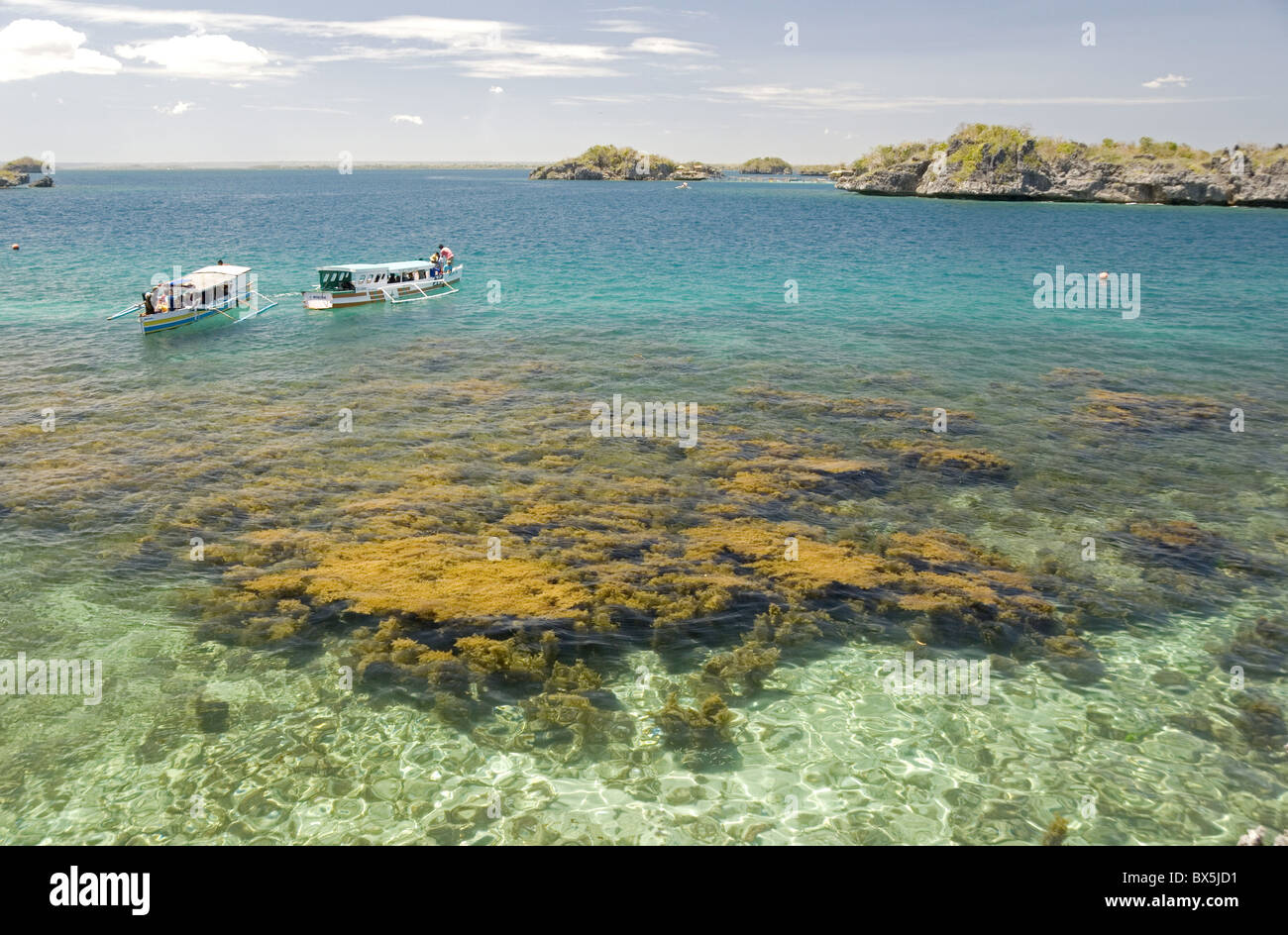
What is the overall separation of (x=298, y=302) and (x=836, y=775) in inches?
2165

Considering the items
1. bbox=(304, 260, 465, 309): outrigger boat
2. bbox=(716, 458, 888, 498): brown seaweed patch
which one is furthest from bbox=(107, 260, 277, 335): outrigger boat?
bbox=(716, 458, 888, 498): brown seaweed patch

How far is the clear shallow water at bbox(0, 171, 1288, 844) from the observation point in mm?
12320

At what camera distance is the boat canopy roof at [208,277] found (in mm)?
47344

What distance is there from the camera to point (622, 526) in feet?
70.3

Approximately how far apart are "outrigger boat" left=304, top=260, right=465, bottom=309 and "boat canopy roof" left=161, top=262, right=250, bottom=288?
4.69 meters

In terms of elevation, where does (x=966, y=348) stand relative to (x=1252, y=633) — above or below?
above

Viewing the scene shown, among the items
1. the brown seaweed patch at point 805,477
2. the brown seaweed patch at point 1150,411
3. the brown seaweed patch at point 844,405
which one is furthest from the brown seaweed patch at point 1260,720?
the brown seaweed patch at point 1150,411

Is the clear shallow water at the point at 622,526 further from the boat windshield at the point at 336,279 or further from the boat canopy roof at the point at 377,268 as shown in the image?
the boat canopy roof at the point at 377,268

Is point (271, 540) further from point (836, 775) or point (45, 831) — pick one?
point (836, 775)

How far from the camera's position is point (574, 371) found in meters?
38.3

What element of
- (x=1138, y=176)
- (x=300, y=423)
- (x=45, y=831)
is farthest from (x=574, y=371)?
(x=1138, y=176)

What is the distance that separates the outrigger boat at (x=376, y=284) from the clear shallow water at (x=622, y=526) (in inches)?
118

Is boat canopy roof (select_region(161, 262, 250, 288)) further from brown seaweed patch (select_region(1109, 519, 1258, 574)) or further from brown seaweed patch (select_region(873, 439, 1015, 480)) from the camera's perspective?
brown seaweed patch (select_region(1109, 519, 1258, 574))

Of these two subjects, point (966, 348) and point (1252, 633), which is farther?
point (966, 348)
